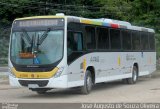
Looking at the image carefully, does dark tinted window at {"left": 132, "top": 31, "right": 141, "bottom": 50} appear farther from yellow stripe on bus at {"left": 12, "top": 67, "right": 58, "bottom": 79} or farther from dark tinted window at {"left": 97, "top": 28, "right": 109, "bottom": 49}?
yellow stripe on bus at {"left": 12, "top": 67, "right": 58, "bottom": 79}

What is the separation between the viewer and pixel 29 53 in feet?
59.6

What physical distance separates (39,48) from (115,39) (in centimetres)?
565

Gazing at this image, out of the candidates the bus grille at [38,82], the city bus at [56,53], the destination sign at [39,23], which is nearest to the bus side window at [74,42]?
the city bus at [56,53]

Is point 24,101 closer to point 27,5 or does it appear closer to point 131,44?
point 131,44

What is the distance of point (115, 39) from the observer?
74.8 ft

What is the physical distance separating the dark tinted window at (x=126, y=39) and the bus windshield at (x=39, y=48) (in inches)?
259

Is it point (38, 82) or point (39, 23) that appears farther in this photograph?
point (39, 23)

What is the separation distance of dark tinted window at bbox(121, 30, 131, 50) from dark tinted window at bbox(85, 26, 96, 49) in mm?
3990

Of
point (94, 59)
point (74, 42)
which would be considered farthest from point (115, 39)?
point (74, 42)

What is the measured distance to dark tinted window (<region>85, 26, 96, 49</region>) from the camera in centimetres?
1966

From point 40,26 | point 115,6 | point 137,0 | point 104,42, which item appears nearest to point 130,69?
point 104,42

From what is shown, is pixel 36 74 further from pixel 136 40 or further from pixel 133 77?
pixel 136 40

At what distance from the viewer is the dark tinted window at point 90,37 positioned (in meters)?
19.7

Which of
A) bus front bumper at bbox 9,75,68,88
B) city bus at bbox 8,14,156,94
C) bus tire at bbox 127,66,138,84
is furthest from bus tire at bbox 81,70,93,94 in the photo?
bus tire at bbox 127,66,138,84
